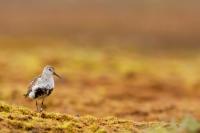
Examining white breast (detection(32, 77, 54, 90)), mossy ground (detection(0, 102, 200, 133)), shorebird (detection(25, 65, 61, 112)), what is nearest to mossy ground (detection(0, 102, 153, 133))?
mossy ground (detection(0, 102, 200, 133))

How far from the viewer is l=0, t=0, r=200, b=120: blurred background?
3341 cm

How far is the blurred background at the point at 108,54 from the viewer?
33412mm

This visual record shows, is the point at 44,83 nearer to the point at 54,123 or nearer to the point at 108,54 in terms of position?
the point at 54,123

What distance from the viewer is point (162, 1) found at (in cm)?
9081

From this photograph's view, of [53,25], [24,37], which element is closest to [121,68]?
[24,37]

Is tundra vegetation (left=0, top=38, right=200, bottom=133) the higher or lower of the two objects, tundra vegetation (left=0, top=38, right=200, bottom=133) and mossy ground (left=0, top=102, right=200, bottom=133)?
the higher

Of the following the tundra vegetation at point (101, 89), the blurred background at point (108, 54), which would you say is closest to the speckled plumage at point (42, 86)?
the tundra vegetation at point (101, 89)

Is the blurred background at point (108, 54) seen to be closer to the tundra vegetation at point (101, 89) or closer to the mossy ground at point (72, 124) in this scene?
the tundra vegetation at point (101, 89)

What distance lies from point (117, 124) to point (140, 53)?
1529 inches

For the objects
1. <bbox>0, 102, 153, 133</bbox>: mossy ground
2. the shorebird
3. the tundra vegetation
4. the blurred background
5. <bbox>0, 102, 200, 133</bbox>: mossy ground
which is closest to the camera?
<bbox>0, 102, 200, 133</bbox>: mossy ground

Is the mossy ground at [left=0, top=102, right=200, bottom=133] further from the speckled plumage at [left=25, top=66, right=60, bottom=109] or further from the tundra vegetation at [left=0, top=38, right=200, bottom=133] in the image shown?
the speckled plumage at [left=25, top=66, right=60, bottom=109]

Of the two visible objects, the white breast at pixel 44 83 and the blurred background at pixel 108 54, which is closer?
the white breast at pixel 44 83

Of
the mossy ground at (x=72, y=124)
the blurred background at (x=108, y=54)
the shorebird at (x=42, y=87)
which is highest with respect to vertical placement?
the blurred background at (x=108, y=54)

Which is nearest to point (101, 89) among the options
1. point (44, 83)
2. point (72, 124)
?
point (44, 83)
